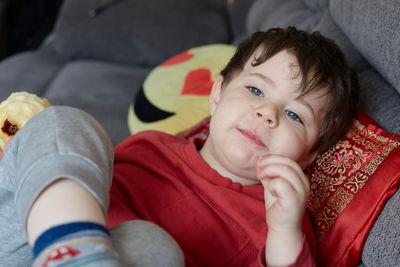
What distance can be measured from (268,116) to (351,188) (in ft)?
0.81

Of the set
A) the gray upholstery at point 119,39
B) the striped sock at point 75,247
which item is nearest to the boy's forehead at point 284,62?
the striped sock at point 75,247

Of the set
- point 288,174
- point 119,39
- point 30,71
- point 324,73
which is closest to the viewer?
point 288,174

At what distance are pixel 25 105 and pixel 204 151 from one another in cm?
43

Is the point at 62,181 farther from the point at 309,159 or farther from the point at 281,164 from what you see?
the point at 309,159

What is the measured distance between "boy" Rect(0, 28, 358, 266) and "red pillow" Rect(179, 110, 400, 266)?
4 cm

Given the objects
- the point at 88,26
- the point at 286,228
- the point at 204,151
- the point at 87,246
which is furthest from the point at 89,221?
the point at 88,26

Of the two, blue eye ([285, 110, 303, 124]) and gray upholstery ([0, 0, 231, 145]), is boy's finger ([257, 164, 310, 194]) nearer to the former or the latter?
blue eye ([285, 110, 303, 124])

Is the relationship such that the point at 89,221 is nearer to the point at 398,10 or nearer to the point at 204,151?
the point at 204,151

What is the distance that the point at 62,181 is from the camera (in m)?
0.61

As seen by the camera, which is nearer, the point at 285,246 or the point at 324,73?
the point at 285,246

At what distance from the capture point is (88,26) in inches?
90.8

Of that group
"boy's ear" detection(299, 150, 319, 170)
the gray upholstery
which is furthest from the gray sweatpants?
the gray upholstery

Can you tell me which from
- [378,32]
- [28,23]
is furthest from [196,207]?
[28,23]

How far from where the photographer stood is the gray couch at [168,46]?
3.33 feet
